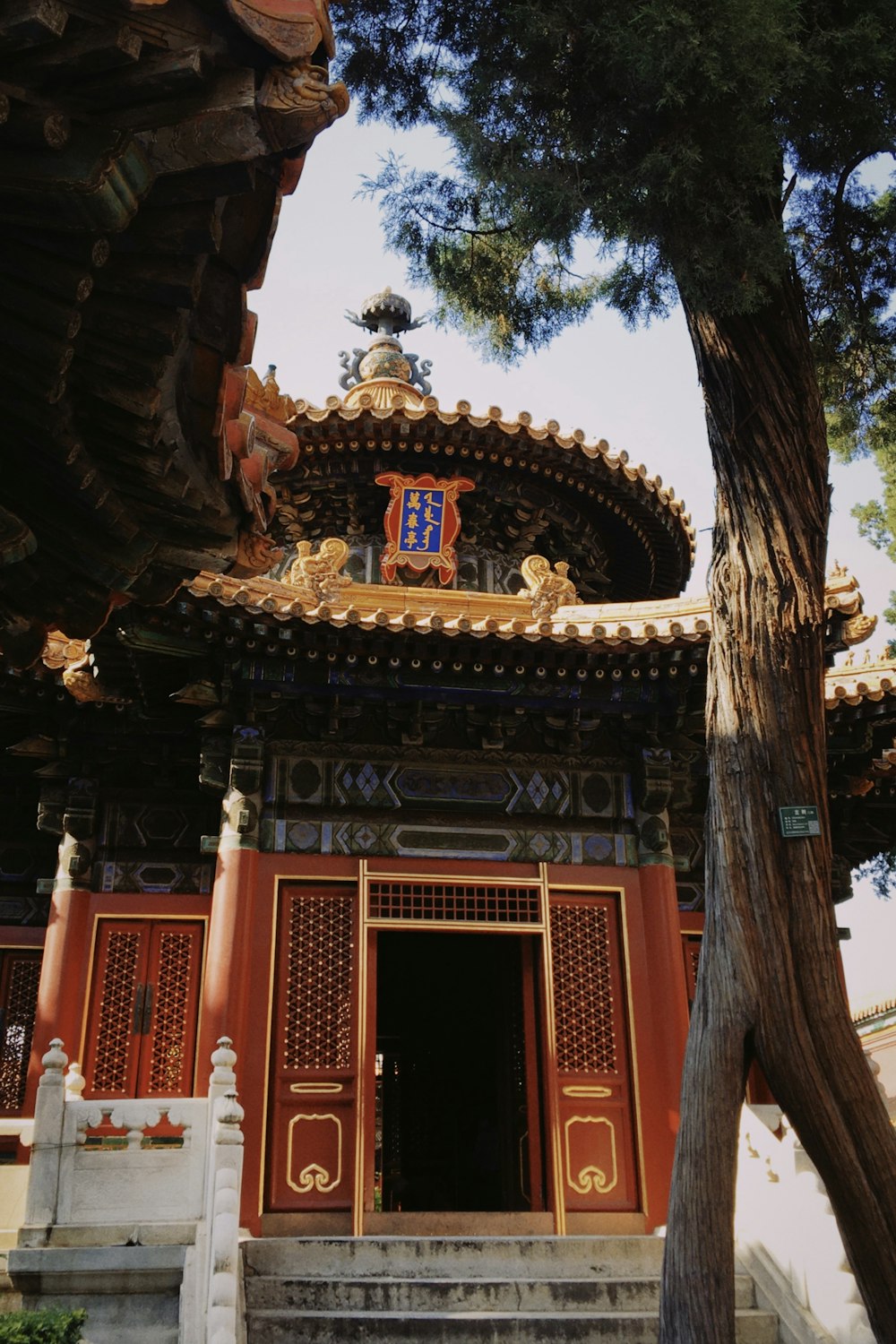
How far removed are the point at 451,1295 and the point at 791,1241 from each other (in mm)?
1886

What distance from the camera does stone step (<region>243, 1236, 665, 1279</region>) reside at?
23.3ft

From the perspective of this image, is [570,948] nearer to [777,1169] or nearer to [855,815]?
[777,1169]

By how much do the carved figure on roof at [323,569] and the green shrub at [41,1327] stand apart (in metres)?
5.18

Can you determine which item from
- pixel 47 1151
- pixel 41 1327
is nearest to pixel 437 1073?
pixel 47 1151

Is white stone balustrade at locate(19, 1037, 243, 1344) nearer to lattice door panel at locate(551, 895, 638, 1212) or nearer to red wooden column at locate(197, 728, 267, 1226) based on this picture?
red wooden column at locate(197, 728, 267, 1226)

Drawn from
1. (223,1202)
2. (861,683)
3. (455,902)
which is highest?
(861,683)

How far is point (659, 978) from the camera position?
872 centimetres

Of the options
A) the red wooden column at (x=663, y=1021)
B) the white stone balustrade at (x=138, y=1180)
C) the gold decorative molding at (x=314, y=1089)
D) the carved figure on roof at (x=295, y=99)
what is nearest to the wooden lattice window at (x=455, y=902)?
the red wooden column at (x=663, y=1021)

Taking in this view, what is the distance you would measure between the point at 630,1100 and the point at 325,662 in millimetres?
3656

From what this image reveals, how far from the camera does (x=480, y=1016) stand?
1355 cm

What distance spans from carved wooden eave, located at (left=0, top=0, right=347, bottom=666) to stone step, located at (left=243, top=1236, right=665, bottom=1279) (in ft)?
14.8

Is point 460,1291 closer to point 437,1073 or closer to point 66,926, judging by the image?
point 66,926

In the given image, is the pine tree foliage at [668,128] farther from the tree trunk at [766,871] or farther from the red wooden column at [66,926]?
the red wooden column at [66,926]

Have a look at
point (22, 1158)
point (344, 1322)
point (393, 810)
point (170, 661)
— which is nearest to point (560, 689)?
point (393, 810)
